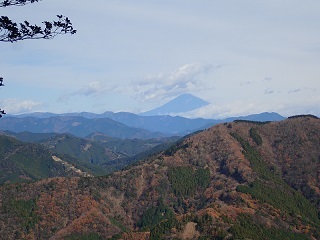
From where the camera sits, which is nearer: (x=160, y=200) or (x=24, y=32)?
(x=24, y=32)

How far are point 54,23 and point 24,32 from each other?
2.45 meters

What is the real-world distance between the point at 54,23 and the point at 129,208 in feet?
560

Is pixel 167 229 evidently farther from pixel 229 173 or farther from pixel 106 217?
pixel 229 173

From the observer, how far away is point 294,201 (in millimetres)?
180500

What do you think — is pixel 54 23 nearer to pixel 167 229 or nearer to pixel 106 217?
pixel 167 229

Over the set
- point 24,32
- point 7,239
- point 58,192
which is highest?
point 24,32

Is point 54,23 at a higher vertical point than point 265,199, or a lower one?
higher

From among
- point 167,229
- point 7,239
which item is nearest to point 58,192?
point 7,239

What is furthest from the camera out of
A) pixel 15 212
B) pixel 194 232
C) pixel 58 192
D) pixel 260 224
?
pixel 58 192

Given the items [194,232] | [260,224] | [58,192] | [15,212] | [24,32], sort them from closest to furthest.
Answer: [24,32] < [194,232] < [260,224] < [15,212] < [58,192]

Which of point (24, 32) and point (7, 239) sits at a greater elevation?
point (24, 32)

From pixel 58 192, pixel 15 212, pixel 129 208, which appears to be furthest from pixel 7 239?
pixel 129 208

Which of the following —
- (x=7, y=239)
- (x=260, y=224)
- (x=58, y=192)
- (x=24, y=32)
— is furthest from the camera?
(x=58, y=192)

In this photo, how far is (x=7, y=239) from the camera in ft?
521
